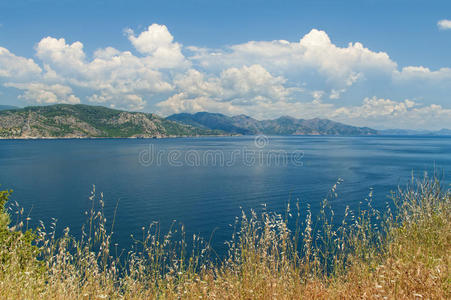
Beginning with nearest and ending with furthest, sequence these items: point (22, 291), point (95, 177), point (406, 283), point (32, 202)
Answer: point (406, 283) → point (22, 291) → point (32, 202) → point (95, 177)

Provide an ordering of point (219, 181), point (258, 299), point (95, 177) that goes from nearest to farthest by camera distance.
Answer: point (258, 299) < point (219, 181) < point (95, 177)

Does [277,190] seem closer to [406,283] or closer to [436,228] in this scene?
[436,228]

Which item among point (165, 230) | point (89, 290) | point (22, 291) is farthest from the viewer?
point (165, 230)

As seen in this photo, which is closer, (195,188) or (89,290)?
(89,290)

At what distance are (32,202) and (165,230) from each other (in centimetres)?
2860

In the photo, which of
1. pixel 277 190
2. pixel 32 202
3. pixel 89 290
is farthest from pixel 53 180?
pixel 89 290

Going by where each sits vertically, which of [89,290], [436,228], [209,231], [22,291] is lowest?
[209,231]

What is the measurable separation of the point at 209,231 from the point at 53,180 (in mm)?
53514

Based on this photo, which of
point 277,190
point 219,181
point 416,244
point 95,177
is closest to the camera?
point 416,244

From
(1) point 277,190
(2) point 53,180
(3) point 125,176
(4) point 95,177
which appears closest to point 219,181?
(1) point 277,190

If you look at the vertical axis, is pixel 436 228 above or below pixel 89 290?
above

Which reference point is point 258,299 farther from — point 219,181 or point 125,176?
point 125,176

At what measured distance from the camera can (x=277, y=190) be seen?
5562 cm

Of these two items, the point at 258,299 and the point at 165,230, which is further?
the point at 165,230
